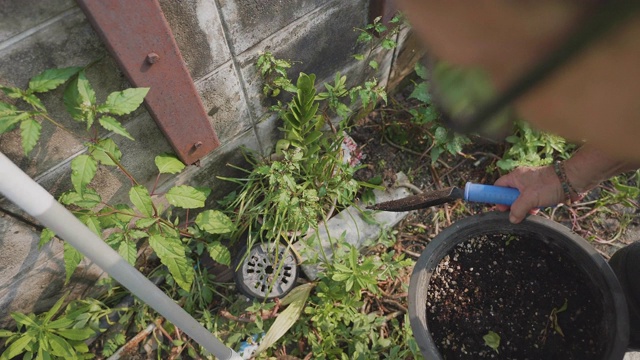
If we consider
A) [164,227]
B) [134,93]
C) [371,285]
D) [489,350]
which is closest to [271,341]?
[371,285]

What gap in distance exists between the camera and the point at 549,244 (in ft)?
5.23

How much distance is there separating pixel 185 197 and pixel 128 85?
472mm

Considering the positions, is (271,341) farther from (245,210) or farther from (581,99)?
(581,99)

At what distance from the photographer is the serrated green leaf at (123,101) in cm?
115

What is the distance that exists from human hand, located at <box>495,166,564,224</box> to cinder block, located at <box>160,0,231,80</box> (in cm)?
113

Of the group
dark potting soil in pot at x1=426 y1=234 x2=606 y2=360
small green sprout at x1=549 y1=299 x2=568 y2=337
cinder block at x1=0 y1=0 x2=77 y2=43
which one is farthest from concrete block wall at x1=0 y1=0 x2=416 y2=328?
small green sprout at x1=549 y1=299 x2=568 y2=337

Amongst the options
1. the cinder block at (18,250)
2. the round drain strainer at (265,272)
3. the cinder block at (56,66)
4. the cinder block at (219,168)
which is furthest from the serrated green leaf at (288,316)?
the cinder block at (56,66)

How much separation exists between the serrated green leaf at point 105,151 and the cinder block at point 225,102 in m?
0.35

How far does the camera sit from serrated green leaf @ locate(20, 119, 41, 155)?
3.41 ft

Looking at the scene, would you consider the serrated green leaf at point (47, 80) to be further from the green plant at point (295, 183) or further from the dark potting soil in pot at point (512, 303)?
the dark potting soil in pot at point (512, 303)

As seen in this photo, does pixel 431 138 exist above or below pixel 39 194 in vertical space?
below

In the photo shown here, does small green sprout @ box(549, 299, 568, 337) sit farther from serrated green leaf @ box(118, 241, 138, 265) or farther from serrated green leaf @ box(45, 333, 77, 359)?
serrated green leaf @ box(45, 333, 77, 359)

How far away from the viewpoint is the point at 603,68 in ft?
1.14

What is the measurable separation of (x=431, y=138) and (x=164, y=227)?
146cm
